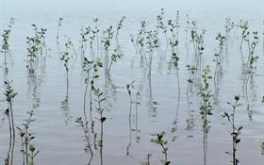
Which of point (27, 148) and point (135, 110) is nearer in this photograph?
point (27, 148)

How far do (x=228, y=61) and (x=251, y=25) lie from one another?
21006mm

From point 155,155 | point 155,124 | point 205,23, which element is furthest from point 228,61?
point 205,23

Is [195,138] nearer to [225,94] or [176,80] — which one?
[225,94]

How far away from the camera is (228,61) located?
99.0 ft

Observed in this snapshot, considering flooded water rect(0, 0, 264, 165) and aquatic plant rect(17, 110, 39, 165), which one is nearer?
aquatic plant rect(17, 110, 39, 165)

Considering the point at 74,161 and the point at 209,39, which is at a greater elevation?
the point at 209,39

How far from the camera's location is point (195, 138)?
15.6m

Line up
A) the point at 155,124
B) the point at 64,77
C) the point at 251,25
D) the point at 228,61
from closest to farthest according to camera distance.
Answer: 1. the point at 155,124
2. the point at 64,77
3. the point at 228,61
4. the point at 251,25

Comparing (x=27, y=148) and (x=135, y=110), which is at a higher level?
(x=135, y=110)

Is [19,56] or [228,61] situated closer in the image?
[228,61]

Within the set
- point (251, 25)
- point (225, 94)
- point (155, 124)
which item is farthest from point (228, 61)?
point (251, 25)

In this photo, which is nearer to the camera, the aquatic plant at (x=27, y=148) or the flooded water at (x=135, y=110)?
the aquatic plant at (x=27, y=148)

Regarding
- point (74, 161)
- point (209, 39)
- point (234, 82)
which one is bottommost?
point (74, 161)

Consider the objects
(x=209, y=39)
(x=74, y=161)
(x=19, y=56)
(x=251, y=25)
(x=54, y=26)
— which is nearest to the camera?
(x=74, y=161)
